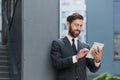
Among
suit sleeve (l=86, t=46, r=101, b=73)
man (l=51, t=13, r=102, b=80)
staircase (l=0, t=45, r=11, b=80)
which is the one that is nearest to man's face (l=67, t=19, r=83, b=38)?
man (l=51, t=13, r=102, b=80)

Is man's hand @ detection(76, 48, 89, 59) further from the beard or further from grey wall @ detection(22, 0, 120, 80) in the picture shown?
grey wall @ detection(22, 0, 120, 80)

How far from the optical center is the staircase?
35.4 ft

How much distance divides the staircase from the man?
6596mm

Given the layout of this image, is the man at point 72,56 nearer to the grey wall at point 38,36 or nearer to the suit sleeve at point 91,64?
the suit sleeve at point 91,64

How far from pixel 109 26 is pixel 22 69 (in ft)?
47.5

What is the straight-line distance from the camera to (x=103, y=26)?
1833cm

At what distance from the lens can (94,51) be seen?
154 inches

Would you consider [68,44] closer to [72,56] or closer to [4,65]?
[72,56]

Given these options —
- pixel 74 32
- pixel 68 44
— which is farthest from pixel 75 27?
pixel 68 44

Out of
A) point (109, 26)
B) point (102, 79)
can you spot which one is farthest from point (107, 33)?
point (102, 79)

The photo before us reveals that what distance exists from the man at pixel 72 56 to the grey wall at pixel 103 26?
14.1 meters

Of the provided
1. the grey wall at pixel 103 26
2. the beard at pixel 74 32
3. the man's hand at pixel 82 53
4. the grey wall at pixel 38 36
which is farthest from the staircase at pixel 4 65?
the man's hand at pixel 82 53

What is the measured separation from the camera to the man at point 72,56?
393 centimetres

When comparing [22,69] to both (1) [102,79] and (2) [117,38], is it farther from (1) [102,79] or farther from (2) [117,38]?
(2) [117,38]
